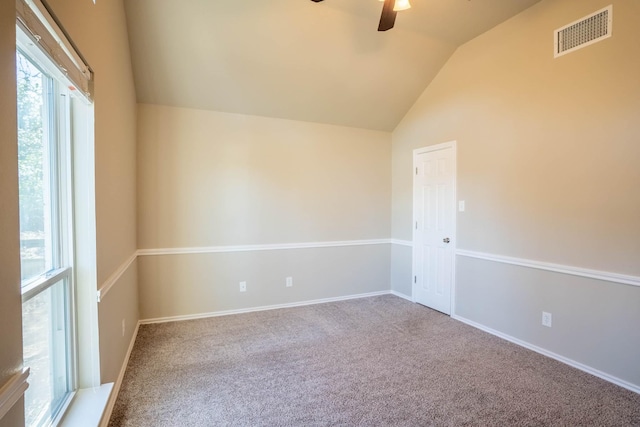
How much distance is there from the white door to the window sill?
3.42 metres

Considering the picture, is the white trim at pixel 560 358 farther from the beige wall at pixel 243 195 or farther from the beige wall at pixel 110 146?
the beige wall at pixel 110 146

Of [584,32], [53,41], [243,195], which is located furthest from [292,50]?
[584,32]

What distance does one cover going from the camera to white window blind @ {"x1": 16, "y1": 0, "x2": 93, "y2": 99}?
3.71 feet

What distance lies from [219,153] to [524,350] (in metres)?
3.78

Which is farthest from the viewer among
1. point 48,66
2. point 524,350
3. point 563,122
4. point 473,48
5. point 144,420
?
point 473,48

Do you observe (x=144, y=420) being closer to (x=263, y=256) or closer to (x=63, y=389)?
(x=63, y=389)

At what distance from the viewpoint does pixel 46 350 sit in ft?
5.08

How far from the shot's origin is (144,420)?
6.30 ft

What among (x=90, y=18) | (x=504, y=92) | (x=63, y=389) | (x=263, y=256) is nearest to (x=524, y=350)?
(x=504, y=92)

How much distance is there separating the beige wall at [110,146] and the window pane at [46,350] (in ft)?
0.64

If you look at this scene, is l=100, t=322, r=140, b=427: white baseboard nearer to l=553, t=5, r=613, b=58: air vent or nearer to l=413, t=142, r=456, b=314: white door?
l=413, t=142, r=456, b=314: white door

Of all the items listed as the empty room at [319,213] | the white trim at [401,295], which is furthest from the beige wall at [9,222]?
the white trim at [401,295]

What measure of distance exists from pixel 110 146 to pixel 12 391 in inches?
67.7

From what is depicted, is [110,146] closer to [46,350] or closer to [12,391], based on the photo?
[46,350]
